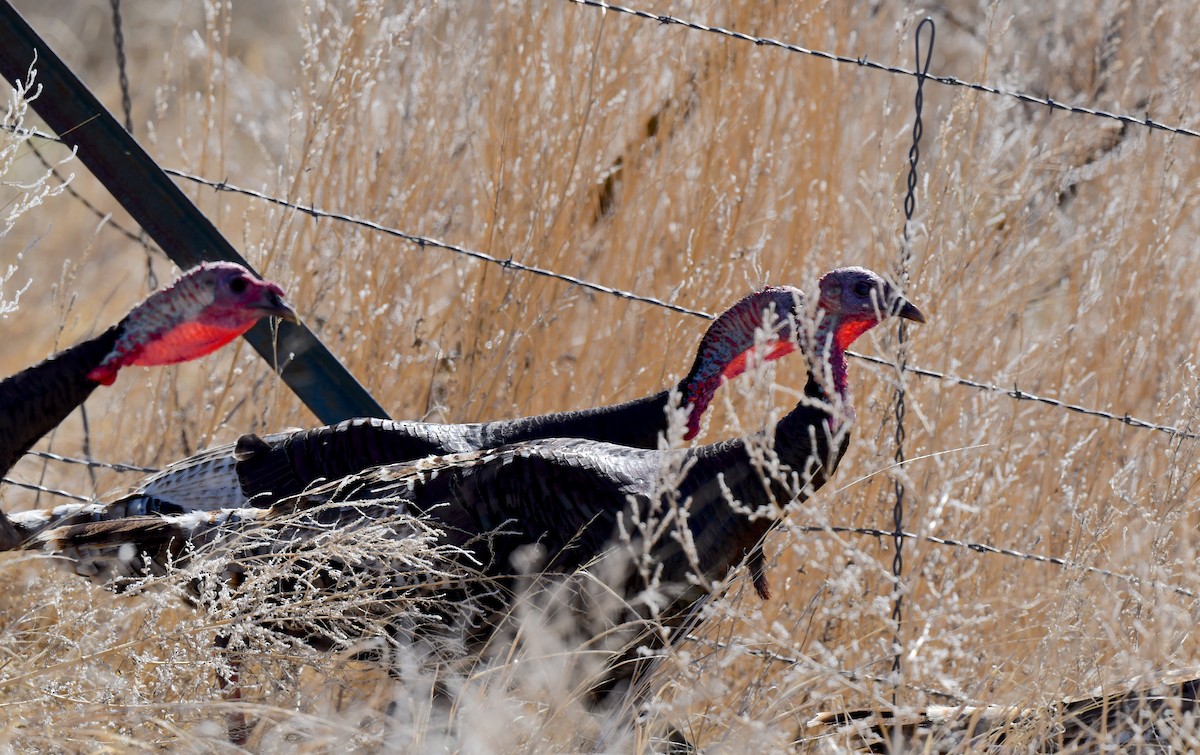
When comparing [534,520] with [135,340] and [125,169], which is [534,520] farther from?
[125,169]

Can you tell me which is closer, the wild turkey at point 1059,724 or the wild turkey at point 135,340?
the wild turkey at point 1059,724

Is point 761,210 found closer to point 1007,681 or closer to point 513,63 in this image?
point 513,63

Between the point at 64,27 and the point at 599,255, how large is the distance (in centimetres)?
707

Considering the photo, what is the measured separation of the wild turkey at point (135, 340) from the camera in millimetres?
2504

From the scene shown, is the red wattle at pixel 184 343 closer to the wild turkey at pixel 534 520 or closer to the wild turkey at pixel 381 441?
the wild turkey at pixel 381 441

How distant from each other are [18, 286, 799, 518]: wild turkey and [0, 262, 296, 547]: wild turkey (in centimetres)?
21

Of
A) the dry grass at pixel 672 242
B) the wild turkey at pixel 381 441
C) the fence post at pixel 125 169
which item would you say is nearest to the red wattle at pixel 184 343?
the fence post at pixel 125 169

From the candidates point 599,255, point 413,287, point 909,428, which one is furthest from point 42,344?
point 909,428

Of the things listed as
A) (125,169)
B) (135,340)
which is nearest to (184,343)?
(135,340)

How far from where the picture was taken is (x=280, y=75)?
1014 centimetres

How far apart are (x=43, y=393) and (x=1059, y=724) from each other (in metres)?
1.98

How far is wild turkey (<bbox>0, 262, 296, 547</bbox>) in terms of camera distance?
2504 millimetres

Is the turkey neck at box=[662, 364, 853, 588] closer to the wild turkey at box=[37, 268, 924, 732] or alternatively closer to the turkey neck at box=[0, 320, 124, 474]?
the wild turkey at box=[37, 268, 924, 732]

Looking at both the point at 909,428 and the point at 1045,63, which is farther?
the point at 1045,63
